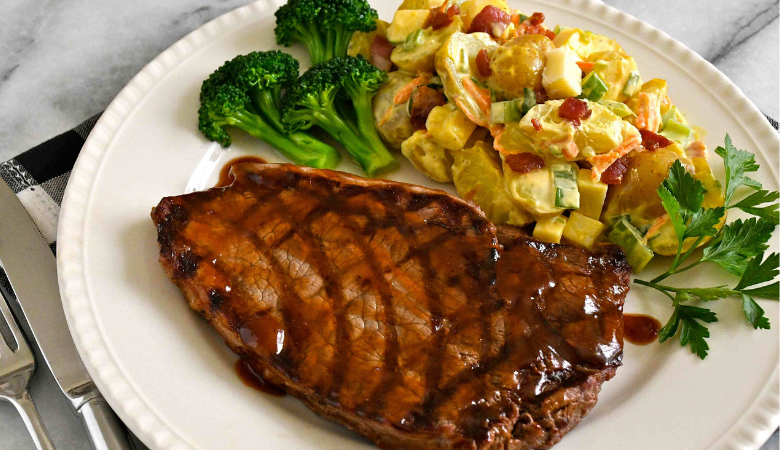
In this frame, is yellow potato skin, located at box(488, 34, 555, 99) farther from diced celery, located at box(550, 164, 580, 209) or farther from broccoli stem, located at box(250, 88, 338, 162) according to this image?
broccoli stem, located at box(250, 88, 338, 162)

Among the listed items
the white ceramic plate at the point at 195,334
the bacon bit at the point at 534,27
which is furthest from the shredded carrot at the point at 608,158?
the bacon bit at the point at 534,27

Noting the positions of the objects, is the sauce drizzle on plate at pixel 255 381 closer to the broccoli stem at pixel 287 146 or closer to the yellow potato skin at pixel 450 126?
the broccoli stem at pixel 287 146

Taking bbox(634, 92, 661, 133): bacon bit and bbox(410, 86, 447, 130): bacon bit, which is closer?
bbox(634, 92, 661, 133): bacon bit

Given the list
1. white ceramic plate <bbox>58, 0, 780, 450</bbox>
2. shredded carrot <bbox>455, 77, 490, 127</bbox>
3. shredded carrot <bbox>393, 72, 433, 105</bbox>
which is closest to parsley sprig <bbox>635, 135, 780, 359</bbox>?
white ceramic plate <bbox>58, 0, 780, 450</bbox>

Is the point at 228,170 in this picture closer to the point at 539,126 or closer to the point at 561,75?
the point at 539,126

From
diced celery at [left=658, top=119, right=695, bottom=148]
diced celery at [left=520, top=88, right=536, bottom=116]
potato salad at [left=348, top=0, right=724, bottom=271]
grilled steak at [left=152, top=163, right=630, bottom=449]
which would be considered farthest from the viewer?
diced celery at [left=658, top=119, right=695, bottom=148]

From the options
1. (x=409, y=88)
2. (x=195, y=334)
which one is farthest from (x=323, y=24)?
(x=195, y=334)

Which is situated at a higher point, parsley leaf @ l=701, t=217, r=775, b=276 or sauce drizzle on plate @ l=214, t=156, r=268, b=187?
parsley leaf @ l=701, t=217, r=775, b=276

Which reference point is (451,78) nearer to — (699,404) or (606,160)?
(606,160)
